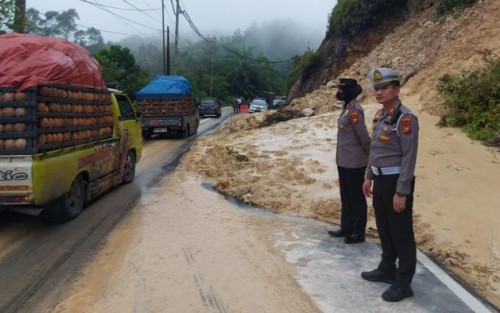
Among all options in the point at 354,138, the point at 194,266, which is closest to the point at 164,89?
the point at 354,138

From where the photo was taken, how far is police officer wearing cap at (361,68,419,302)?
3.74 meters

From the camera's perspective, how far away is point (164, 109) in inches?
744

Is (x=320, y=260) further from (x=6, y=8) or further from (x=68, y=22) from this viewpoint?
(x=68, y=22)

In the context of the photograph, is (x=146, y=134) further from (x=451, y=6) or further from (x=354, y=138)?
(x=354, y=138)

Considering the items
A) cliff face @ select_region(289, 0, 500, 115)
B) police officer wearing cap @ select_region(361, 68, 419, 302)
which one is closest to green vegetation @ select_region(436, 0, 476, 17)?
cliff face @ select_region(289, 0, 500, 115)

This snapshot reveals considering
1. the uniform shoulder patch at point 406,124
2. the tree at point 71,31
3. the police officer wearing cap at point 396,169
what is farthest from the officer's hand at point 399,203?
the tree at point 71,31

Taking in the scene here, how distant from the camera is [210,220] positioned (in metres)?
6.46

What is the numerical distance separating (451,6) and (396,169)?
55.2 ft

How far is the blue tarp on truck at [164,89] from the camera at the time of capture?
1889cm

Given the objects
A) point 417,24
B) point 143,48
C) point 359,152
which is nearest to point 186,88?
point 417,24

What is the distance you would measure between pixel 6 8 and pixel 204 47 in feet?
276

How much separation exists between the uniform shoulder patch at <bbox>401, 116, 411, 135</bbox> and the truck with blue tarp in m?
15.4

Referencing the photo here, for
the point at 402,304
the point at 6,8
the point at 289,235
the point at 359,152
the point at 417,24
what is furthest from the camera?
the point at 417,24

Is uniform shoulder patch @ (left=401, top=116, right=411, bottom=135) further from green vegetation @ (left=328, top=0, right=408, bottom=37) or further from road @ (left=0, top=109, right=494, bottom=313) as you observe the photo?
green vegetation @ (left=328, top=0, right=408, bottom=37)
